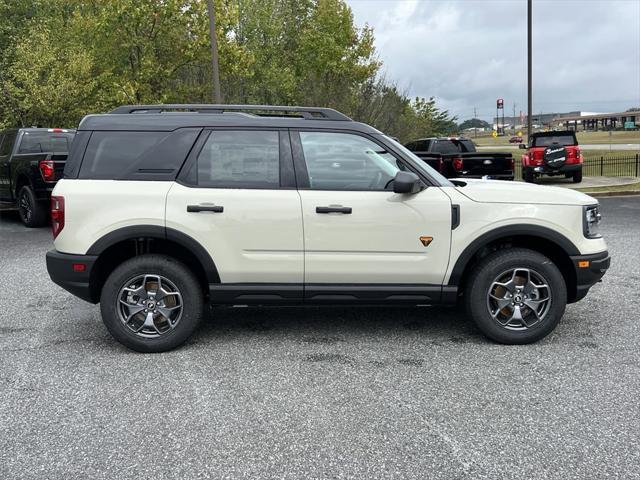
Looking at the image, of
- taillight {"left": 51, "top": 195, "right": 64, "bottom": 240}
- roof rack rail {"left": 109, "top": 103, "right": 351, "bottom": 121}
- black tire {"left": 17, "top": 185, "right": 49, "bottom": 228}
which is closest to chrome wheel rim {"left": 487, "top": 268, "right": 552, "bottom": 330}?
roof rack rail {"left": 109, "top": 103, "right": 351, "bottom": 121}

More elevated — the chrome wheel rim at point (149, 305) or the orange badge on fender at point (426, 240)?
the orange badge on fender at point (426, 240)

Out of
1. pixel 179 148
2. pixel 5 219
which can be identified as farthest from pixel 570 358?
pixel 5 219

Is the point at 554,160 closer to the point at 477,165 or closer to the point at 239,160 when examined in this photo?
the point at 477,165

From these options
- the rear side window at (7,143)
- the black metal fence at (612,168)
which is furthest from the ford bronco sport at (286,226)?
the black metal fence at (612,168)

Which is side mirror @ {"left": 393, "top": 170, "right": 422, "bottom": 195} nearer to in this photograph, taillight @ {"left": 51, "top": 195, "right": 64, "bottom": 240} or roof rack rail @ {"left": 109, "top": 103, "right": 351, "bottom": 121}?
roof rack rail @ {"left": 109, "top": 103, "right": 351, "bottom": 121}

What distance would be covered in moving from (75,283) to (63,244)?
311 mm

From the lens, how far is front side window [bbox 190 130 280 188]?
4.52m

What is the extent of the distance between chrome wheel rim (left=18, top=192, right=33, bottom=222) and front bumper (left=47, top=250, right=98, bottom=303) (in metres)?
7.59

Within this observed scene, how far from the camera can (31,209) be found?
11242 mm

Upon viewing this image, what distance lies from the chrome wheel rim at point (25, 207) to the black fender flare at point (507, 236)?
944 cm

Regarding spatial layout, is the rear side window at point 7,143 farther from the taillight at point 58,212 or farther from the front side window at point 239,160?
the front side window at point 239,160

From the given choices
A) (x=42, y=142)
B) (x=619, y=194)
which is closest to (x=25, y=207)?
(x=42, y=142)

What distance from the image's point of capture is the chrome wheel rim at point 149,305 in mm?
4504

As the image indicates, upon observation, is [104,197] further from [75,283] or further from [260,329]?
[260,329]
